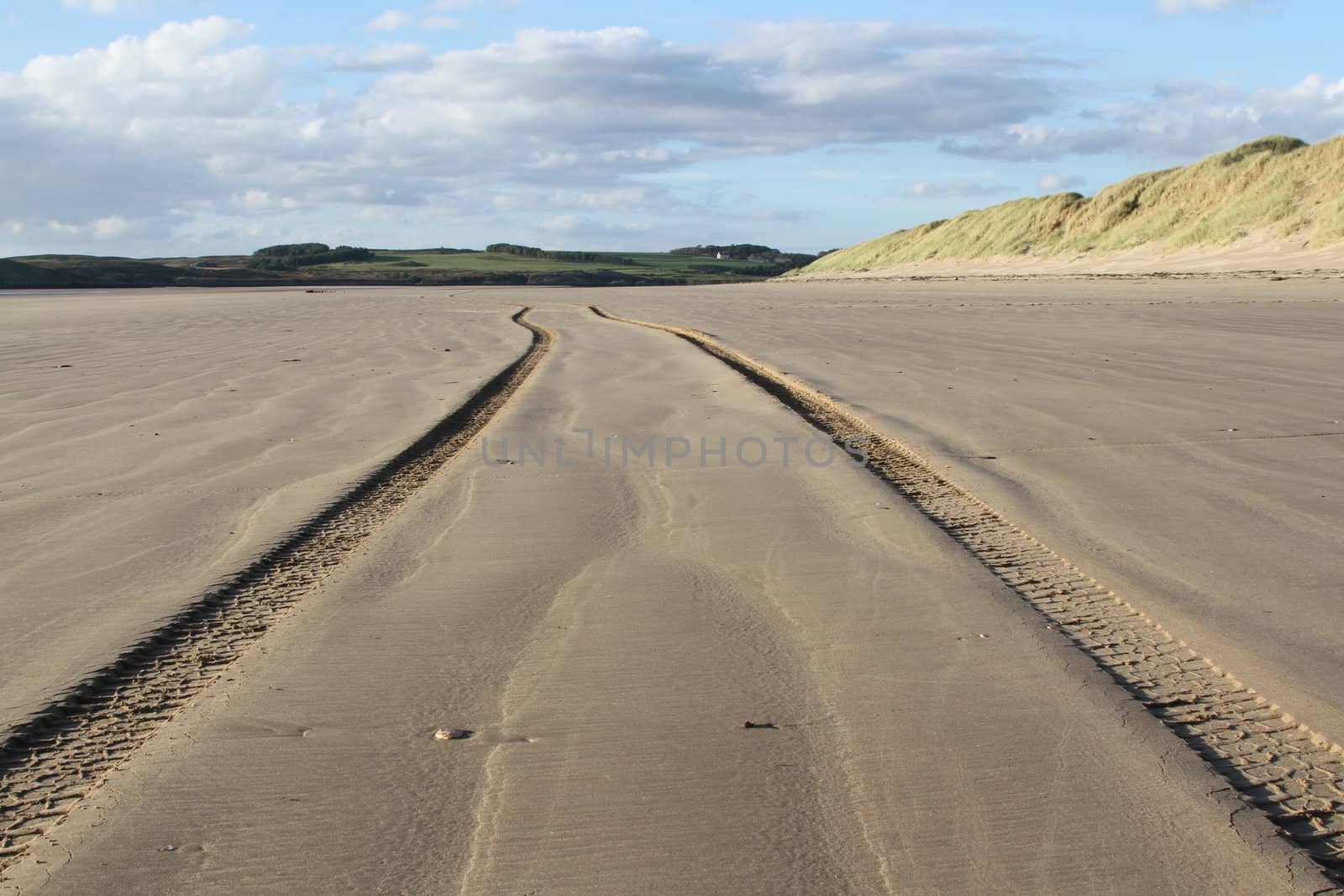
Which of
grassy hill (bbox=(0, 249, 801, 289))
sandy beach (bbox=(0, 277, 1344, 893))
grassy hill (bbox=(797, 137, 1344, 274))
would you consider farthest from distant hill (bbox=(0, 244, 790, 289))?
sandy beach (bbox=(0, 277, 1344, 893))

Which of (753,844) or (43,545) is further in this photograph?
(43,545)

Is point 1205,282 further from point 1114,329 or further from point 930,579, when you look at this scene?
point 930,579

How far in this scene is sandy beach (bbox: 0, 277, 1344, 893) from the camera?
5.91 feet

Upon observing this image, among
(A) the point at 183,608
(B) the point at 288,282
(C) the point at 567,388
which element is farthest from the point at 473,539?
(B) the point at 288,282

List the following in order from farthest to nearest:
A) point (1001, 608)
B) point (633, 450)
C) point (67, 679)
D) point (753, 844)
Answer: point (633, 450) → point (1001, 608) → point (67, 679) → point (753, 844)

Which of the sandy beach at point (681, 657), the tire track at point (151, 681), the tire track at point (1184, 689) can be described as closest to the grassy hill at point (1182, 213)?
the sandy beach at point (681, 657)

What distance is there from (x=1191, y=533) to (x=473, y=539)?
2.38m

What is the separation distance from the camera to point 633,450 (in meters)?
5.38

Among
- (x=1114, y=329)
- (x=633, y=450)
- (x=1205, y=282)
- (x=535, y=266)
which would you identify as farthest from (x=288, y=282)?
(x=633, y=450)

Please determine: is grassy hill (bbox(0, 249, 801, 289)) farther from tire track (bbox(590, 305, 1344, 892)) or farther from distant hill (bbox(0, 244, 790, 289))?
tire track (bbox(590, 305, 1344, 892))

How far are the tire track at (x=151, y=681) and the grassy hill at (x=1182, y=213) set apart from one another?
2684 centimetres

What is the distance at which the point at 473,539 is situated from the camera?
3.73m

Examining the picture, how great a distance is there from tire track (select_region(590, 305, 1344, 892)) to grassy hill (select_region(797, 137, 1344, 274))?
2569cm

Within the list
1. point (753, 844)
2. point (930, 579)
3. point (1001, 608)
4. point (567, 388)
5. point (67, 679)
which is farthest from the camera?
point (567, 388)
